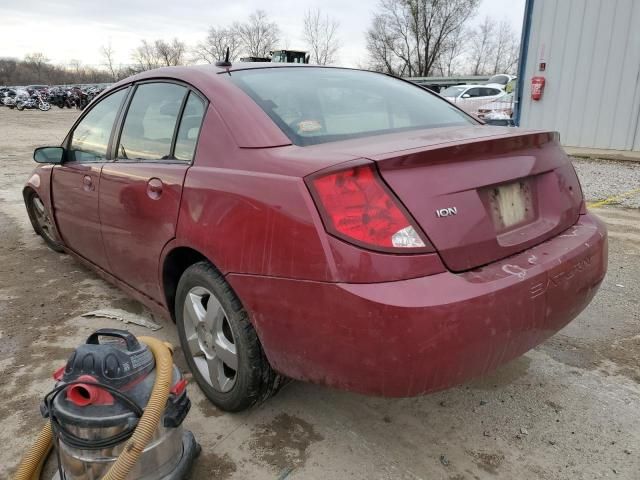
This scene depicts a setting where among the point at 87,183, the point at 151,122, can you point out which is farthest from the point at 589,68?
the point at 87,183

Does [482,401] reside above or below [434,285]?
below

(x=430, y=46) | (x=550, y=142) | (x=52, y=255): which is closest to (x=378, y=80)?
(x=550, y=142)

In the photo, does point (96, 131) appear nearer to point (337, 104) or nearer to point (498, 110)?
point (337, 104)

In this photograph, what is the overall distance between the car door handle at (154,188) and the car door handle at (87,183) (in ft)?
2.79

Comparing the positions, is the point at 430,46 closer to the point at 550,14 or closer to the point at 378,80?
the point at 550,14

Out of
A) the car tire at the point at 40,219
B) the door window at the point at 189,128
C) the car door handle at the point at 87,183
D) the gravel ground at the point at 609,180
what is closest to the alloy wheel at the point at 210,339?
the door window at the point at 189,128

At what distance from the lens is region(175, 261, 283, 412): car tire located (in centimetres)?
209

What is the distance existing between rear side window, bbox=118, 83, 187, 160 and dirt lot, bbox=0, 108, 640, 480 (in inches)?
45.2

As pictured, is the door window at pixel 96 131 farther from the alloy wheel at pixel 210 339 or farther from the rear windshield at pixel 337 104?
the alloy wheel at pixel 210 339

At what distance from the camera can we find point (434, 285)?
5.49 feet

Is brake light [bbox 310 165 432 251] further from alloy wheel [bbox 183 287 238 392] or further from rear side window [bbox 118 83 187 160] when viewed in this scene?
rear side window [bbox 118 83 187 160]

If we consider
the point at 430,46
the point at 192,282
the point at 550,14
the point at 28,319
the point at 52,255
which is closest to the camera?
the point at 192,282

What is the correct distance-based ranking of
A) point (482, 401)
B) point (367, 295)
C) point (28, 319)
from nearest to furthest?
point (367, 295) → point (482, 401) → point (28, 319)

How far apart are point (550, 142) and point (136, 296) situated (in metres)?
2.34
